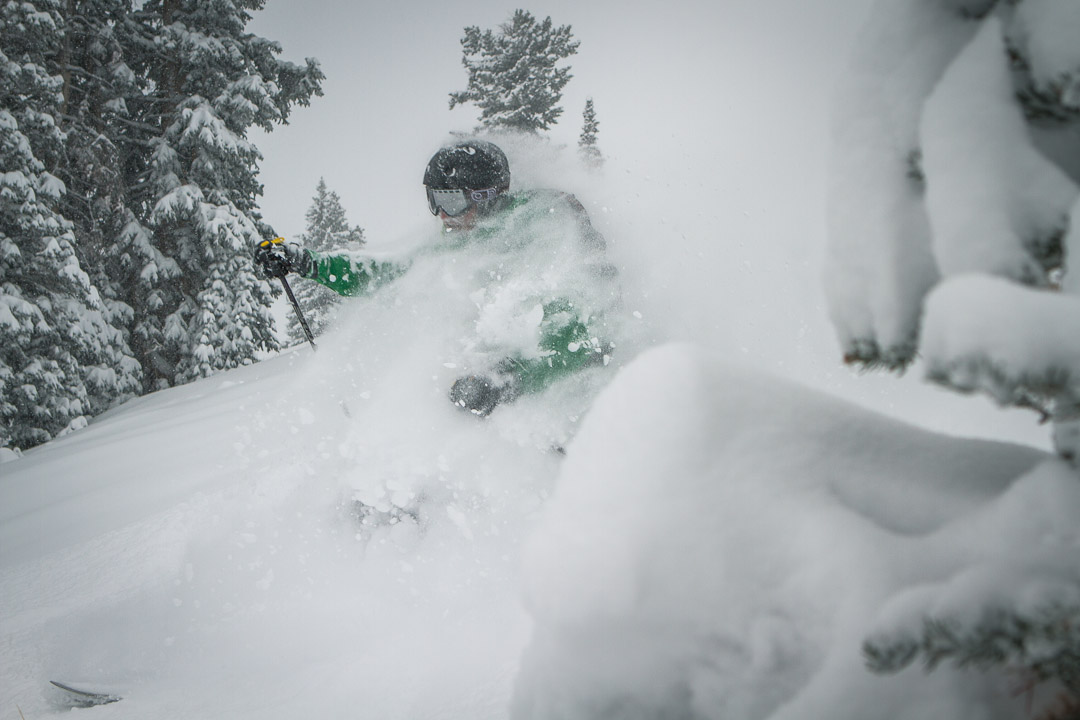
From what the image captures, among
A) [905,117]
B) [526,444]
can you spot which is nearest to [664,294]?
[526,444]

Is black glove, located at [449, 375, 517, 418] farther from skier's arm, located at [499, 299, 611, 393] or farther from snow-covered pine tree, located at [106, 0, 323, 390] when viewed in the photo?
snow-covered pine tree, located at [106, 0, 323, 390]

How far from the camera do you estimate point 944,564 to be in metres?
0.72

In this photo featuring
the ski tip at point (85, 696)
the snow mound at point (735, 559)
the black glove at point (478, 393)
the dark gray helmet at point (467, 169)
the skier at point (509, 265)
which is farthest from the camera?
the dark gray helmet at point (467, 169)

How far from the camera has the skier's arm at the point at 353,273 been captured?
15.3 feet

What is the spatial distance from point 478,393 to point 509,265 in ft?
3.67

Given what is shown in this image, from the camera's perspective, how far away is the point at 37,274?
31.3 ft

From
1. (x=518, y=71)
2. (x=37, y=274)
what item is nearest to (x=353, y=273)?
(x=37, y=274)

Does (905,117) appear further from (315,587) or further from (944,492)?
(315,587)

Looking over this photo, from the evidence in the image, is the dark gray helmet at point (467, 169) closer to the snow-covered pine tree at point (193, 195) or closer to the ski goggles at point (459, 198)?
the ski goggles at point (459, 198)

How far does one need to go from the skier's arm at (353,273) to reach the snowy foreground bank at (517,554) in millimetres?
739

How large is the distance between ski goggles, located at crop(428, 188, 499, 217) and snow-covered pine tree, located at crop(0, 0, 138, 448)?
9035 mm

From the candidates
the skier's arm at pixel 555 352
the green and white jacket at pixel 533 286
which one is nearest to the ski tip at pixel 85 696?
the green and white jacket at pixel 533 286

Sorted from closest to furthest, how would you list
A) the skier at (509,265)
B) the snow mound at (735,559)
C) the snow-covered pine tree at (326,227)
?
1. the snow mound at (735,559)
2. the skier at (509,265)
3. the snow-covered pine tree at (326,227)

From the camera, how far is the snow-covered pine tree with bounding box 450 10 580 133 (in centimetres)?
2017
